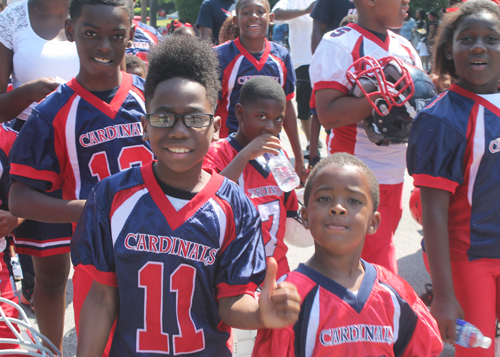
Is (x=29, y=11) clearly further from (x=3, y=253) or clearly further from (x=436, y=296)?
(x=436, y=296)

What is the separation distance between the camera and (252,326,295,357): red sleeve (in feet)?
5.66

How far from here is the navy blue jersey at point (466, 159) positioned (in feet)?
7.59

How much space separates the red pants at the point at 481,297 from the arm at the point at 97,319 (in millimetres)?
1630

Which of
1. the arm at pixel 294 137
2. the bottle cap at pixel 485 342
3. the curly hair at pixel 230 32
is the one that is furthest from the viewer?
the curly hair at pixel 230 32

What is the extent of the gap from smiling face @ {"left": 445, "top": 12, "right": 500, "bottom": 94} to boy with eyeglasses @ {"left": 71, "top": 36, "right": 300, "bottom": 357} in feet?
4.37

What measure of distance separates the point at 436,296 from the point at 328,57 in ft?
4.93

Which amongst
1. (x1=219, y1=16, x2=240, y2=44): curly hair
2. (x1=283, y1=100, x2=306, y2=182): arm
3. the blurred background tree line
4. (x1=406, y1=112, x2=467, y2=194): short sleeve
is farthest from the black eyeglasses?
the blurred background tree line

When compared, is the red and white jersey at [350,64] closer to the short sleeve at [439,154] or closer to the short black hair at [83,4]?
the short sleeve at [439,154]

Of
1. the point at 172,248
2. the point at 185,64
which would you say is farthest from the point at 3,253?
the point at 185,64

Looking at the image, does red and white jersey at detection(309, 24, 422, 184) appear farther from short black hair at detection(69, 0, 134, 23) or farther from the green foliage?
the green foliage

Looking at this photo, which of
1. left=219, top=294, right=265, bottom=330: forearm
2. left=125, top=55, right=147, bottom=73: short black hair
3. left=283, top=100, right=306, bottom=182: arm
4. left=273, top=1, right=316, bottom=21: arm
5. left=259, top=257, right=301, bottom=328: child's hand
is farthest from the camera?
left=273, top=1, right=316, bottom=21: arm

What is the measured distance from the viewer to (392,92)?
2699mm

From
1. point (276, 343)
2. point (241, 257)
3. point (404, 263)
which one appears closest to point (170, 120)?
point (241, 257)

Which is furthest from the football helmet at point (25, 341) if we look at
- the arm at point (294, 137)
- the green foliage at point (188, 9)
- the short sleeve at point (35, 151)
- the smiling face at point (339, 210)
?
the green foliage at point (188, 9)
